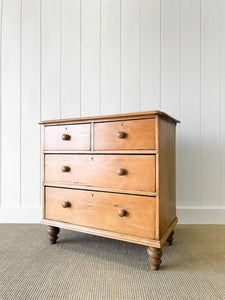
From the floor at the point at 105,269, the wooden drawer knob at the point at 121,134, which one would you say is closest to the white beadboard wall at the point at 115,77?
the floor at the point at 105,269

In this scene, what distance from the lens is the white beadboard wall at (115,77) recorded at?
1.63 meters

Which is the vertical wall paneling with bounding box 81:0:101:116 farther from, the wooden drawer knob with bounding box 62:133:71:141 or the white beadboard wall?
the wooden drawer knob with bounding box 62:133:71:141

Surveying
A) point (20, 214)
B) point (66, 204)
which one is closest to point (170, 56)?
point (66, 204)

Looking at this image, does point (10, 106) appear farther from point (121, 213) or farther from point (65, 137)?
point (121, 213)

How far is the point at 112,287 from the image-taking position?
0.88 metres

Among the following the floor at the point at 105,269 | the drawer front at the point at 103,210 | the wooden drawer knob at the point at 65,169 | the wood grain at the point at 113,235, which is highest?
the wooden drawer knob at the point at 65,169

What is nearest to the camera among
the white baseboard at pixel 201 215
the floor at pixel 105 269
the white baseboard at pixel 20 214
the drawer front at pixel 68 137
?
the floor at pixel 105 269

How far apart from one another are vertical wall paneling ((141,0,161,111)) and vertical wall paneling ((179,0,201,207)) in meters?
0.21

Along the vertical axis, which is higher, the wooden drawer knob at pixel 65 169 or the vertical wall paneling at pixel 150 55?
the vertical wall paneling at pixel 150 55

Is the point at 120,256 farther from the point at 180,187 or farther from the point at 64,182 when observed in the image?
the point at 180,187

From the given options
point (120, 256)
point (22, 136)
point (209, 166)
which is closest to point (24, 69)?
point (22, 136)

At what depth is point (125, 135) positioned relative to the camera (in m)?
1.06

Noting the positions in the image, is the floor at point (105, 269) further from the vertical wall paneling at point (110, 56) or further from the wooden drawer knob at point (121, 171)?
the vertical wall paneling at point (110, 56)

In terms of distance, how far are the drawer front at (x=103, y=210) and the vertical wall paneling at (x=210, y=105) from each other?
861mm
